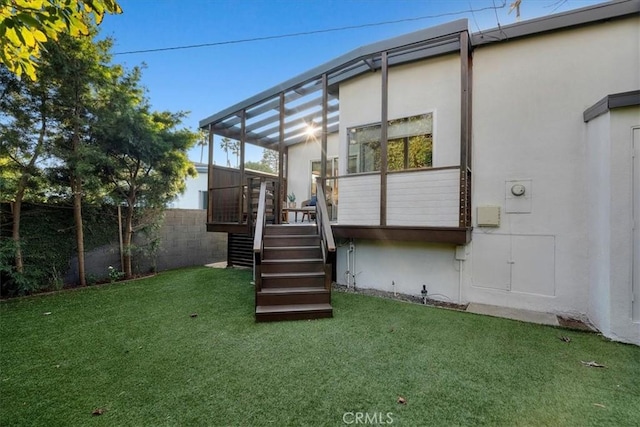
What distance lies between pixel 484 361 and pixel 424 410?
1.14 m

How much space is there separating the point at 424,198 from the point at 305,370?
134 inches

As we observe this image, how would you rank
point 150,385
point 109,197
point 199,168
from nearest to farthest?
point 150,385 → point 109,197 → point 199,168

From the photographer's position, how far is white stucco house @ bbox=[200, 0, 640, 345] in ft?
11.6

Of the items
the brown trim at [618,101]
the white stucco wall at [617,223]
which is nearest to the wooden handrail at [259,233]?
the white stucco wall at [617,223]

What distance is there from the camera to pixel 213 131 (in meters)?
8.52

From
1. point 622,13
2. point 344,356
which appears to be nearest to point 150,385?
point 344,356

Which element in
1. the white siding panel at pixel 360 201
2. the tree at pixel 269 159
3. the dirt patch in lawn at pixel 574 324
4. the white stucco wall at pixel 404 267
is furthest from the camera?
the tree at pixel 269 159

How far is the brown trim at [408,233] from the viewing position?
458 cm

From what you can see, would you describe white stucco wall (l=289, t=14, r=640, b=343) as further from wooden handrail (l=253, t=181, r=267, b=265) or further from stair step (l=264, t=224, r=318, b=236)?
wooden handrail (l=253, t=181, r=267, b=265)

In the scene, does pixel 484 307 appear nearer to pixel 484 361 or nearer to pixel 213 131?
pixel 484 361

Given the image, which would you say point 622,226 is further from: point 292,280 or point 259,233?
point 259,233

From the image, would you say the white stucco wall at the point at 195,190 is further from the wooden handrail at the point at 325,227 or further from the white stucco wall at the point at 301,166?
the wooden handrail at the point at 325,227

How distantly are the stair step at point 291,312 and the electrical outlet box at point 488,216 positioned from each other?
116 inches

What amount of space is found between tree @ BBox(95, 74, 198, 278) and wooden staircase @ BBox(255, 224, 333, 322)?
3.79 meters
